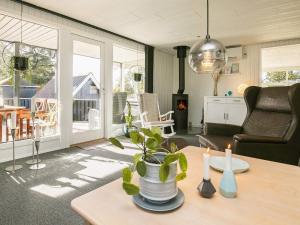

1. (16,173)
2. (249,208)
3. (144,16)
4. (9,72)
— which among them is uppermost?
(144,16)

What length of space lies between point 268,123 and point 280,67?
Result: 492cm

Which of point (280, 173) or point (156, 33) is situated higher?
point (156, 33)

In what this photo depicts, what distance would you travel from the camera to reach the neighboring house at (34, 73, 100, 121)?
10.9 ft

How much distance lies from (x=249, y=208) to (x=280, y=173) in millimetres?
485

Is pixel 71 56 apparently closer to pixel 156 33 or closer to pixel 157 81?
pixel 156 33

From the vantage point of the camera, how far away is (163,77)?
18.6 feet

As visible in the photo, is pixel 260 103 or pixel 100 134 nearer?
pixel 260 103

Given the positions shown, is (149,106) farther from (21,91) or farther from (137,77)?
(21,91)

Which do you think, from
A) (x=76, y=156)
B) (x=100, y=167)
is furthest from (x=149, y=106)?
(x=100, y=167)

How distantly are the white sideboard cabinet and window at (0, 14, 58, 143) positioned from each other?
3394 mm

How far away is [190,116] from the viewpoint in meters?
6.01

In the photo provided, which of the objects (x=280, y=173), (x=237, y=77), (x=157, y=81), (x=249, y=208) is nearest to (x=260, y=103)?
(x=280, y=173)

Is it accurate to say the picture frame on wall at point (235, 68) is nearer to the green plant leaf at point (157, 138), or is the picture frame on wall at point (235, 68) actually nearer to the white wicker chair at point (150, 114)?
the white wicker chair at point (150, 114)

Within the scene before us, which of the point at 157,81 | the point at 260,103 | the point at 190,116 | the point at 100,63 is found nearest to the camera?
the point at 260,103
